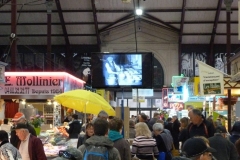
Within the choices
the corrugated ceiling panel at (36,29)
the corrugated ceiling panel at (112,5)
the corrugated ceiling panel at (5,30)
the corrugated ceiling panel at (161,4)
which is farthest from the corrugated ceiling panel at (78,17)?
the corrugated ceiling panel at (5,30)

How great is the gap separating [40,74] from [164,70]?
17903 mm

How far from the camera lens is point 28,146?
22.7 feet

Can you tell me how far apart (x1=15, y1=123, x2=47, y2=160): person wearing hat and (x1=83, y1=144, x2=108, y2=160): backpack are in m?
1.65

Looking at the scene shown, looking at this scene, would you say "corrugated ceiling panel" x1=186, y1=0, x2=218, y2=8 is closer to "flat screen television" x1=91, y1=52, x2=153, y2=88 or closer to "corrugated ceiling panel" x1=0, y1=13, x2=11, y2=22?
"corrugated ceiling panel" x1=0, y1=13, x2=11, y2=22

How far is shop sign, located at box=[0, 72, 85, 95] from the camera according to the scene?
59.0 ft

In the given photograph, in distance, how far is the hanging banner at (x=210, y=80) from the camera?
1388 cm

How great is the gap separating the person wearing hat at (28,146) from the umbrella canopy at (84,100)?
88.0 inches

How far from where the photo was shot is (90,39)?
1367 inches

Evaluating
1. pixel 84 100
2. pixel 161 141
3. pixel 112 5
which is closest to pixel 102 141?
pixel 84 100

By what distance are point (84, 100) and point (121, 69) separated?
329 centimetres


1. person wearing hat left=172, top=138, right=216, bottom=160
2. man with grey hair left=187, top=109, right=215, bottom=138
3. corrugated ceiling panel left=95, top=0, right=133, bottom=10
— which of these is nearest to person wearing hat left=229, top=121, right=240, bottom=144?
man with grey hair left=187, top=109, right=215, bottom=138

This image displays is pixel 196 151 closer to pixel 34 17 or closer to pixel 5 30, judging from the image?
pixel 34 17

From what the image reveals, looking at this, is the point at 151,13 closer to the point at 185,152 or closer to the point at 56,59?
the point at 56,59

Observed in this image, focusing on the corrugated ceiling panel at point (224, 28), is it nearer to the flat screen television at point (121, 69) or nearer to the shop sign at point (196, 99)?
the shop sign at point (196, 99)
